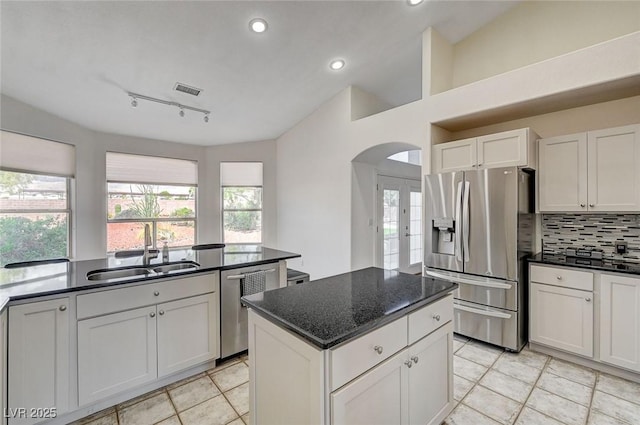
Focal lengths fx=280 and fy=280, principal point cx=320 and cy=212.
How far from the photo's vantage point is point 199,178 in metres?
5.44

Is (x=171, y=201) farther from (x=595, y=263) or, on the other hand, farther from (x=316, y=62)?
(x=595, y=263)

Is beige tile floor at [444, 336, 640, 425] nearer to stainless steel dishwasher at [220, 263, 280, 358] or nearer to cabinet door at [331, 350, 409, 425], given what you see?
cabinet door at [331, 350, 409, 425]

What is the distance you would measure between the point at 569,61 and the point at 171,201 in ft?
18.7

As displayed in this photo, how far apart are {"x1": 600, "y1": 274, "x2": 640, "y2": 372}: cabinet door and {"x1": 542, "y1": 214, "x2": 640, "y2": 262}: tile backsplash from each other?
24.4 inches

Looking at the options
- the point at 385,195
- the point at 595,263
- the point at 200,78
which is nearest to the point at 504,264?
the point at 595,263

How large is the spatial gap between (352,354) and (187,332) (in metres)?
1.64

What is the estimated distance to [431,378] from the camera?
Result: 1602 millimetres

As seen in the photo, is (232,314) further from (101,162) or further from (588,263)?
(101,162)

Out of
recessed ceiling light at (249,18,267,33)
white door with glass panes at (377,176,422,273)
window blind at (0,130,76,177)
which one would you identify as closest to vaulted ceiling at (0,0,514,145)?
recessed ceiling light at (249,18,267,33)

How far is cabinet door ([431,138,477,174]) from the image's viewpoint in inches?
116

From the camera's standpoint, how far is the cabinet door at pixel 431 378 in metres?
1.48

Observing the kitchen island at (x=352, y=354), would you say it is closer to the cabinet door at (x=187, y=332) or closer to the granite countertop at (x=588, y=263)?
the cabinet door at (x=187, y=332)

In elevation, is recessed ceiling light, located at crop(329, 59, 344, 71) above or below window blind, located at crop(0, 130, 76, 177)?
above

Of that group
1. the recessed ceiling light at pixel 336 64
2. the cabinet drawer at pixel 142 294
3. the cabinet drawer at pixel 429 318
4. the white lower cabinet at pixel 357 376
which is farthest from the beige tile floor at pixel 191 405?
the recessed ceiling light at pixel 336 64
